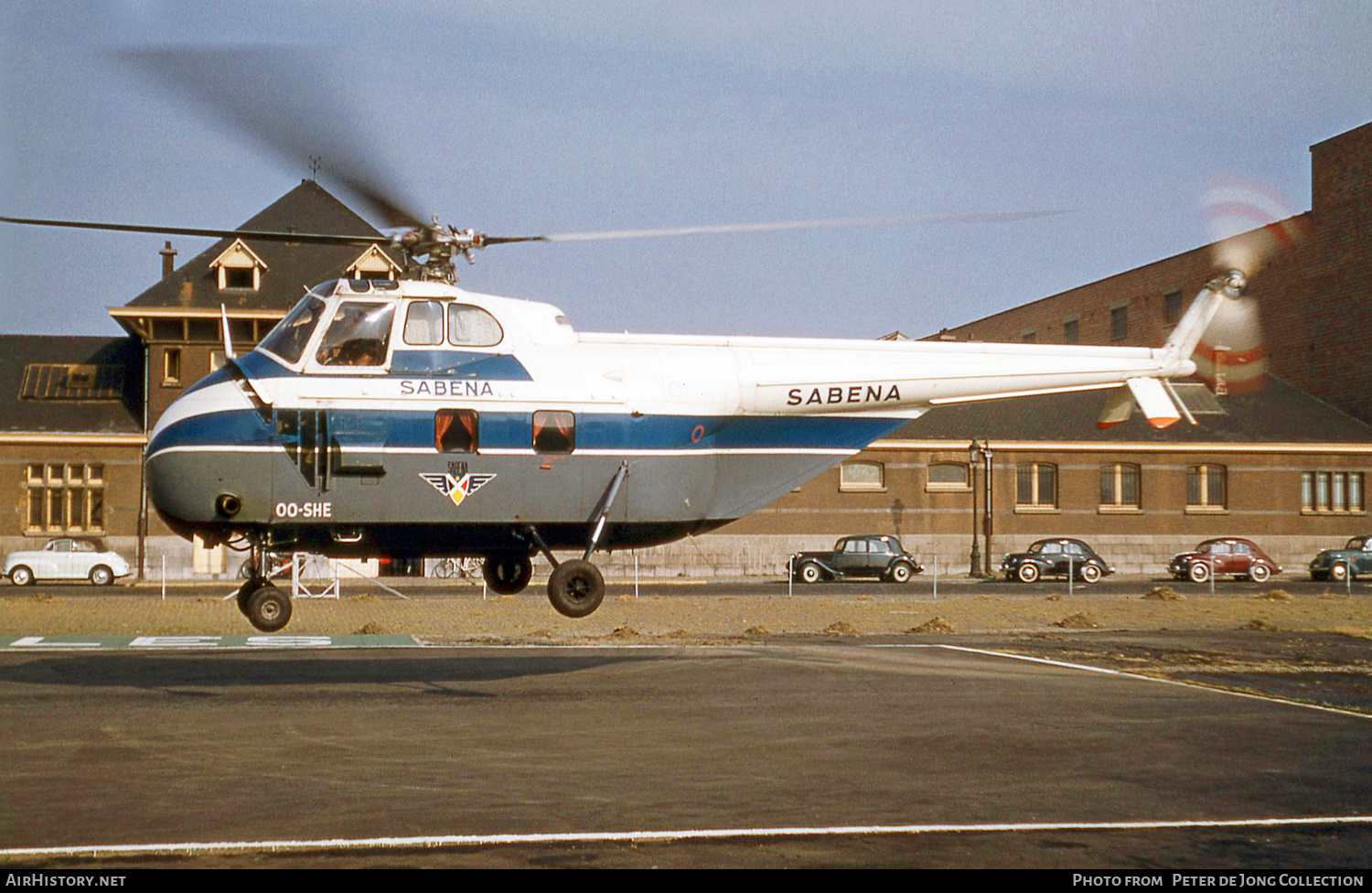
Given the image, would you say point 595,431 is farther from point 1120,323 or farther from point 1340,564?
point 1120,323

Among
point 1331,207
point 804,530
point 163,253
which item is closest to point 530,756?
point 804,530

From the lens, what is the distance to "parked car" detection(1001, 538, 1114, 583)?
50.0 metres

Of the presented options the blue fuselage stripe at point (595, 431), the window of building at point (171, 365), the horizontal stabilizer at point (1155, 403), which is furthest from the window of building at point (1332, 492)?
the window of building at point (171, 365)

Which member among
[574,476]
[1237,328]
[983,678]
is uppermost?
[1237,328]

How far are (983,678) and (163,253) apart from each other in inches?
1998

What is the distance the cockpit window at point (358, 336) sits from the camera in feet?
47.6

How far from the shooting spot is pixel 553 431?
15.1 m

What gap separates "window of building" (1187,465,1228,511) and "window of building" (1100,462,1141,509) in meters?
2.79

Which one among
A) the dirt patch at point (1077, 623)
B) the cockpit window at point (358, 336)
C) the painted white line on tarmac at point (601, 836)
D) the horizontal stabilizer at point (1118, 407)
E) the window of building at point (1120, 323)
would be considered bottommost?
the dirt patch at point (1077, 623)

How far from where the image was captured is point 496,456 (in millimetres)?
14961

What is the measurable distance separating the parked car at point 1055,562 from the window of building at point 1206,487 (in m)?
11.0

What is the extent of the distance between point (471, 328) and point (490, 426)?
4.09 feet

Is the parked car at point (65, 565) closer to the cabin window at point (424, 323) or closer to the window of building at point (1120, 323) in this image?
the cabin window at point (424, 323)
